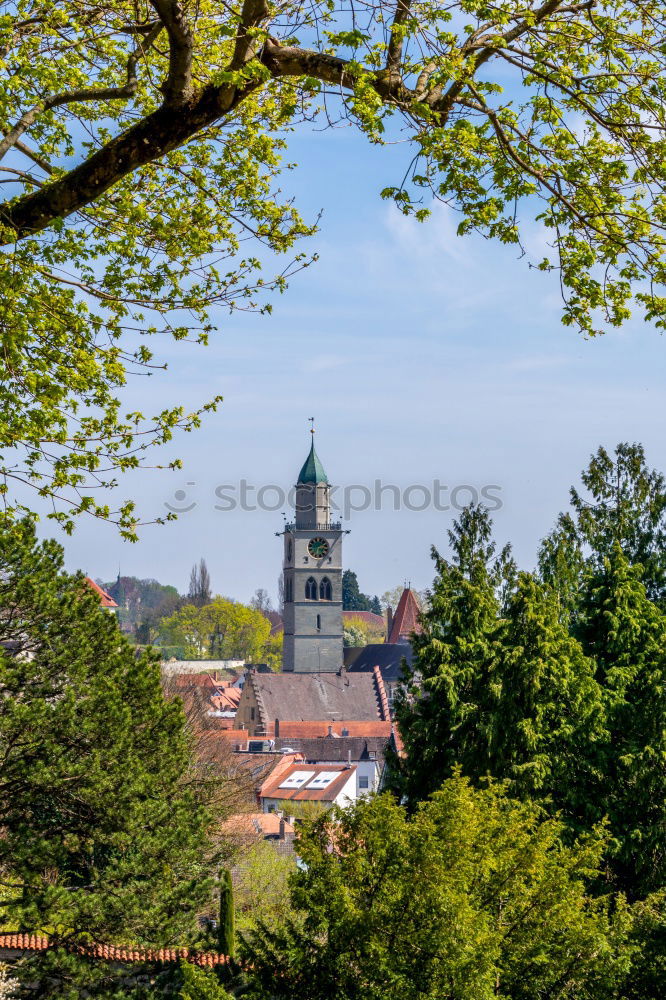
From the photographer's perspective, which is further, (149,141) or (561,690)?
(561,690)

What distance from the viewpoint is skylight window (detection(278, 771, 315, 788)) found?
195 feet

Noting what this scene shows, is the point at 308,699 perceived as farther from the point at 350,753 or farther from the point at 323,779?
the point at 323,779

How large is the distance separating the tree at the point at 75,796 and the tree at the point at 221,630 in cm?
12147

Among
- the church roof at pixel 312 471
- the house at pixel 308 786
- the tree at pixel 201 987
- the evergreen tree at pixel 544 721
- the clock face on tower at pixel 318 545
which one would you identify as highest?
the church roof at pixel 312 471

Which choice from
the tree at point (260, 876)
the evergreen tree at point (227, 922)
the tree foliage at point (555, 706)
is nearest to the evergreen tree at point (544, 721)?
the tree foliage at point (555, 706)

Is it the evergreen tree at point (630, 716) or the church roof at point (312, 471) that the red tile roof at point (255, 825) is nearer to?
the evergreen tree at point (630, 716)

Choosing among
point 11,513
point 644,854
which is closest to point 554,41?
point 11,513

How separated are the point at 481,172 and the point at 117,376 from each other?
3.26 metres

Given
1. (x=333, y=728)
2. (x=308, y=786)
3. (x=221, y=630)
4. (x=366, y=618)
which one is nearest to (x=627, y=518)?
(x=308, y=786)

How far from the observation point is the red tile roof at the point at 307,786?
55.9 meters

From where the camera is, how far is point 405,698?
2478 centimetres

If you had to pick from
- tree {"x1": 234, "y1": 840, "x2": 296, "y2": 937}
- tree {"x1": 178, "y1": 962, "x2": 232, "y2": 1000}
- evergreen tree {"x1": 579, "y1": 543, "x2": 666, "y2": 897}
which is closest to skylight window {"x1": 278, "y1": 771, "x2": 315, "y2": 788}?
tree {"x1": 234, "y1": 840, "x2": 296, "y2": 937}

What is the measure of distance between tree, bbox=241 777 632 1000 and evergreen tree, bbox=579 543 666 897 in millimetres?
7531

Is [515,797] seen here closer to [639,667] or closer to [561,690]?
[561,690]
